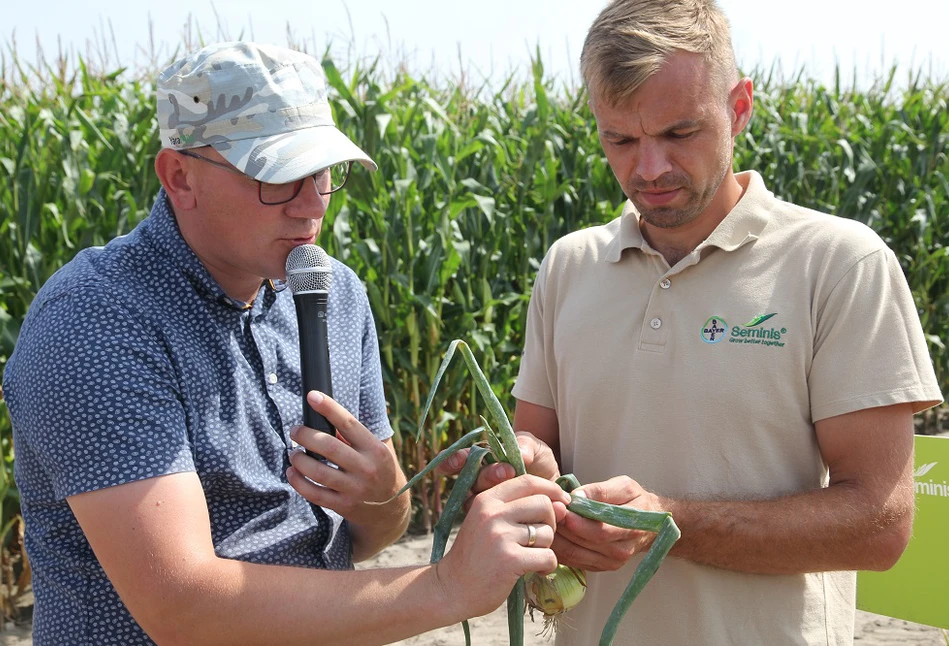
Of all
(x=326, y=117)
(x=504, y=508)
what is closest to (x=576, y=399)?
(x=504, y=508)

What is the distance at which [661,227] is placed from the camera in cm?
202

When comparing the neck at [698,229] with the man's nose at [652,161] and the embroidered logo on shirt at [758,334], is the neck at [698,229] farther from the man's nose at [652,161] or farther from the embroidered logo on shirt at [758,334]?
the embroidered logo on shirt at [758,334]

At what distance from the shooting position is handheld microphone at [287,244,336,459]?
5.43 feet

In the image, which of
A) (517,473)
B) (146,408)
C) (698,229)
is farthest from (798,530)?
(146,408)

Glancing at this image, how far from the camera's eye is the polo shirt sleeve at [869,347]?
176 cm

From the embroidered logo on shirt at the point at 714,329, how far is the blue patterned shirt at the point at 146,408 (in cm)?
80

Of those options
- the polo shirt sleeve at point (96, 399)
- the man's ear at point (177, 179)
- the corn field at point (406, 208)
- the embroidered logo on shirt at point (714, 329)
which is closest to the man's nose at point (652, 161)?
the embroidered logo on shirt at point (714, 329)

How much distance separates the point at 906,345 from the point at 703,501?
19.8 inches

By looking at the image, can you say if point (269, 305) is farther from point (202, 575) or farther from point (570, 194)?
point (570, 194)

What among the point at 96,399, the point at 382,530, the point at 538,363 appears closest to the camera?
the point at 96,399

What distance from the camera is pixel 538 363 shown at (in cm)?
225

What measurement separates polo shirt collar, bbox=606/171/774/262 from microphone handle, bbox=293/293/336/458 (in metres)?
0.77

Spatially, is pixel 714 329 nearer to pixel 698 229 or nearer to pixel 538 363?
pixel 698 229

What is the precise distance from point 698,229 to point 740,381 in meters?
0.38
